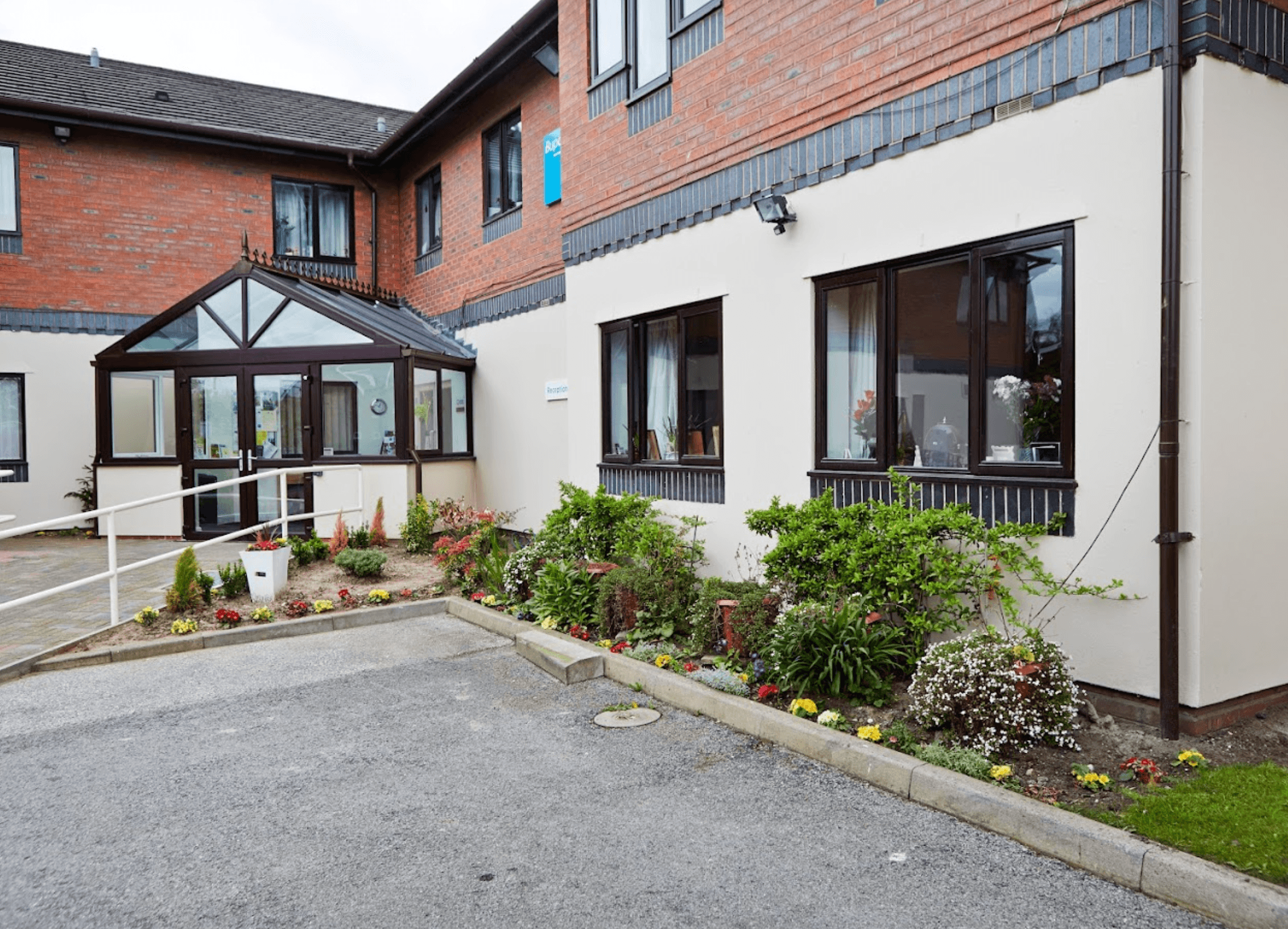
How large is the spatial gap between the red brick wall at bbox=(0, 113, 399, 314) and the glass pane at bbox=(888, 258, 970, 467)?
13.4 meters

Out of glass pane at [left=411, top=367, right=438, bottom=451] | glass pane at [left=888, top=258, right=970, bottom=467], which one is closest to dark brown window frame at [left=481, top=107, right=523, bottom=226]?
glass pane at [left=411, top=367, right=438, bottom=451]

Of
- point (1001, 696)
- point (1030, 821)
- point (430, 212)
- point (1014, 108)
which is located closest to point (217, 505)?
point (430, 212)

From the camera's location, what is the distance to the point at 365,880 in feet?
12.0

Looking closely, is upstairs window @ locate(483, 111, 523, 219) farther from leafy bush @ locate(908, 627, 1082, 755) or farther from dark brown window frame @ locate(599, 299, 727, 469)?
leafy bush @ locate(908, 627, 1082, 755)

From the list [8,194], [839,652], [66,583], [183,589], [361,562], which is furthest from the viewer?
[8,194]

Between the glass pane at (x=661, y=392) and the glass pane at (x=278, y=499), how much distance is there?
20.9 ft

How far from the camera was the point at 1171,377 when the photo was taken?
4.76m

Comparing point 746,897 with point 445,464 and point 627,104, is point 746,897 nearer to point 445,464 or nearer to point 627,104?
point 627,104

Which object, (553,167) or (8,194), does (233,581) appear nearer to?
(553,167)

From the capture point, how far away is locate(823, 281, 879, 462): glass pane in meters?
6.72

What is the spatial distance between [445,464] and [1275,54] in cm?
1095

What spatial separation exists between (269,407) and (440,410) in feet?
7.89

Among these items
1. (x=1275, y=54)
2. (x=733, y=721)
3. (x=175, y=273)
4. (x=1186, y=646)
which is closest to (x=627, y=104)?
(x=1275, y=54)

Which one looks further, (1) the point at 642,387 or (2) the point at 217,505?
(2) the point at 217,505
